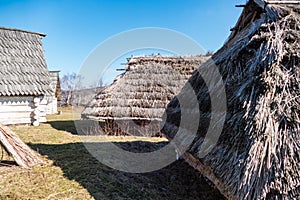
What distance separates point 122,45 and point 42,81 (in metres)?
5.58

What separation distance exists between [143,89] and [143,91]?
103mm

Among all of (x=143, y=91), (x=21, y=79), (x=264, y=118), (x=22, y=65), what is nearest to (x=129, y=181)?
(x=264, y=118)

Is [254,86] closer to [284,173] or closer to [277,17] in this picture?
[284,173]

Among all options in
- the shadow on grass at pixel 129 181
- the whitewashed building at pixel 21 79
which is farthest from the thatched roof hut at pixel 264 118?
the whitewashed building at pixel 21 79

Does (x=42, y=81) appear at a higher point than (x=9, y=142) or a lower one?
higher

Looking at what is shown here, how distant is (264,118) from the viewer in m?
2.19

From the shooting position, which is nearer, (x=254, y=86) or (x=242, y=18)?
(x=254, y=86)

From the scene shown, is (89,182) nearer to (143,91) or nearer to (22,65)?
(143,91)

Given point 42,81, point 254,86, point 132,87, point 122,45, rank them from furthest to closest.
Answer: point 42,81 → point 132,87 → point 122,45 → point 254,86

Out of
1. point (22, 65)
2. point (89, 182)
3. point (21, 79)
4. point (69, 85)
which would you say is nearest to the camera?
point (89, 182)

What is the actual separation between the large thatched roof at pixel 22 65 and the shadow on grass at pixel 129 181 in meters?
5.56

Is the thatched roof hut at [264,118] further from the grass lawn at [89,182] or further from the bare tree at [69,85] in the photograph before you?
the bare tree at [69,85]

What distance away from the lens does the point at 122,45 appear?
7.49 m

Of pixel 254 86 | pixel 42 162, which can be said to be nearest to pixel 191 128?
pixel 254 86
